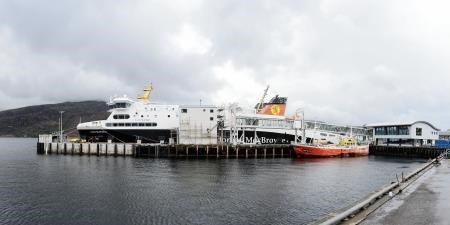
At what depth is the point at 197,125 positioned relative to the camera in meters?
73.8

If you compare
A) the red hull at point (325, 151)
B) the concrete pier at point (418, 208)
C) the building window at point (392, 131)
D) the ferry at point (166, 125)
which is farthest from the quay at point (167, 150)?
the concrete pier at point (418, 208)

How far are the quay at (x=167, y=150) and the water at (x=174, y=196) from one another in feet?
74.8

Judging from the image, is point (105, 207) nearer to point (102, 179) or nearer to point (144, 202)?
point (144, 202)

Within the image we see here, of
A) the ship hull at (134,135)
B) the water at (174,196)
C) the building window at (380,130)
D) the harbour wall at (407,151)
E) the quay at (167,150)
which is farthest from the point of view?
the building window at (380,130)

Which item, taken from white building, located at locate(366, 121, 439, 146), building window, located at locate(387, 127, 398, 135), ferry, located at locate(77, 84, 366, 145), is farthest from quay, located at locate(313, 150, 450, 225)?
building window, located at locate(387, 127, 398, 135)

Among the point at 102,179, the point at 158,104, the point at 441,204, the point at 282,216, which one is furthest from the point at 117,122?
the point at 441,204

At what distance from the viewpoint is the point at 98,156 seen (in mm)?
69562

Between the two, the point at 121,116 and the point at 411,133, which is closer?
the point at 121,116

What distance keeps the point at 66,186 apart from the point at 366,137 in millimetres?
93425

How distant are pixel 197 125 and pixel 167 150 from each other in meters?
7.62

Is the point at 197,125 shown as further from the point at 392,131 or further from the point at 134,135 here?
the point at 392,131

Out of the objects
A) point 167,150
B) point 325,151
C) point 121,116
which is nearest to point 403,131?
point 325,151

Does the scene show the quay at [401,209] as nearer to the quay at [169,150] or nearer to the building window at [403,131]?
the quay at [169,150]

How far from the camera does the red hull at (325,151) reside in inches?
2945
